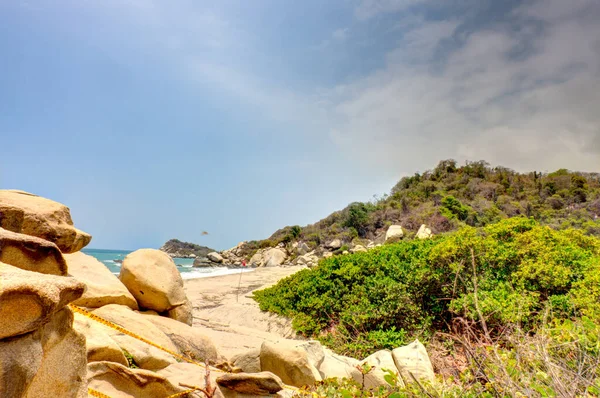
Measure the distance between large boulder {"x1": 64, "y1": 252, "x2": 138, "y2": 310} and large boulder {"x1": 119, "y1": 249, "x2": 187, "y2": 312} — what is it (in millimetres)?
217

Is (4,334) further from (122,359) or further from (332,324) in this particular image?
(332,324)

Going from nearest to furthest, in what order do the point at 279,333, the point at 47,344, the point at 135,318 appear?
the point at 47,344, the point at 135,318, the point at 279,333

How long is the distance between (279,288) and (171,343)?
24.9ft

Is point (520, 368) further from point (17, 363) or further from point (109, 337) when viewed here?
point (109, 337)

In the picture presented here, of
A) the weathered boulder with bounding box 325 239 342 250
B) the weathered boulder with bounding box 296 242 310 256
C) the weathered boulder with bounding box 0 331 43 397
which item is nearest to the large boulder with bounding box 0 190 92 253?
the weathered boulder with bounding box 0 331 43 397

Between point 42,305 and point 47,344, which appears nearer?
point 42,305

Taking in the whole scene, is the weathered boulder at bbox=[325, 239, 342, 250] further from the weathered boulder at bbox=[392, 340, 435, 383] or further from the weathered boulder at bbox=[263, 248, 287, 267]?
the weathered boulder at bbox=[392, 340, 435, 383]

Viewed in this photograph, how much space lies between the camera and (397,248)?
416 inches

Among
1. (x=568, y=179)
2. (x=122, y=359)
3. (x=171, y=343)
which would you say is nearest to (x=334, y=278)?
(x=171, y=343)

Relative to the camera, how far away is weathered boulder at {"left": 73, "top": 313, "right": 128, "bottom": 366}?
3436mm

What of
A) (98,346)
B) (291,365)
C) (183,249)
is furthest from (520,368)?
(183,249)

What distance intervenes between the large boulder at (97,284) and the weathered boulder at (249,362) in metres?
2.00

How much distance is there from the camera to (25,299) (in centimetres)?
189

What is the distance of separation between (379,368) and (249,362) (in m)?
2.00
